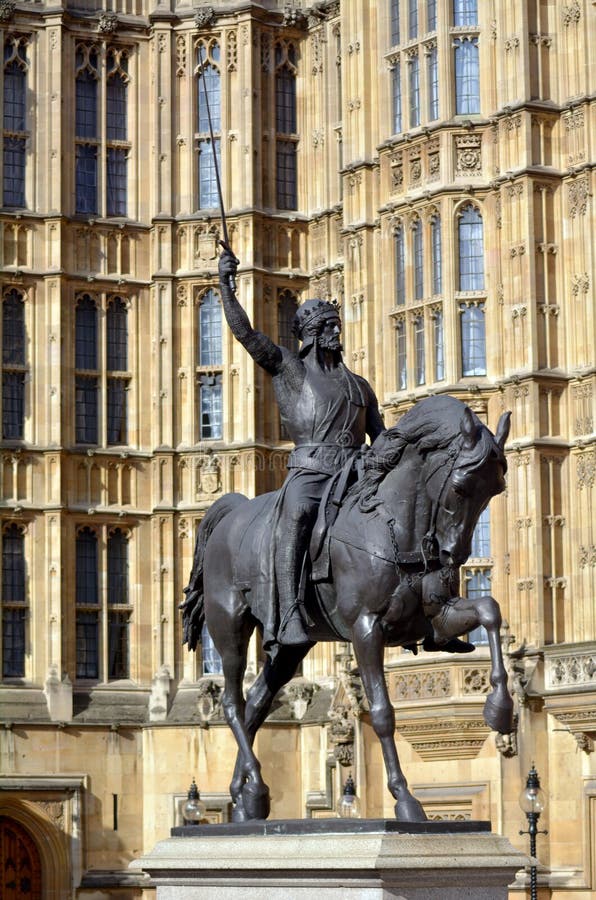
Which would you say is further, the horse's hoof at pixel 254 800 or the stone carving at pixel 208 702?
the stone carving at pixel 208 702

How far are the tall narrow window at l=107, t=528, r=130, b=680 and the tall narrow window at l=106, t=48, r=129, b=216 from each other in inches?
239

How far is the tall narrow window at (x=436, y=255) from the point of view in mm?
33875

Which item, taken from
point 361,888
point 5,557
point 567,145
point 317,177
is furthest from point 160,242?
point 361,888

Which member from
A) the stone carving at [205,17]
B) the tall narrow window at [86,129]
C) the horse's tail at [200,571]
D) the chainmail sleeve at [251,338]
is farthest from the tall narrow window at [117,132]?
the chainmail sleeve at [251,338]

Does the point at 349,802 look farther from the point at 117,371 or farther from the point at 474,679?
the point at 117,371

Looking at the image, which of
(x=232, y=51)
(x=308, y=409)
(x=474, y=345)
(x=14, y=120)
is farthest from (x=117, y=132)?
(x=308, y=409)

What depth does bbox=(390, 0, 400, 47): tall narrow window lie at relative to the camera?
35.6 metres

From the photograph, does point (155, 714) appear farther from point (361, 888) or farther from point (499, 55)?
point (361, 888)

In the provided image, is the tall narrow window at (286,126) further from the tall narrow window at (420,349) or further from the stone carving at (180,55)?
the tall narrow window at (420,349)

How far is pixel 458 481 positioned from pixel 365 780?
21.4m

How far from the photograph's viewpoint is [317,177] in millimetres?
39844

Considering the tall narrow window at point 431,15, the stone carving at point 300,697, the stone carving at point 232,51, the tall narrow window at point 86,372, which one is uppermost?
the stone carving at point 232,51

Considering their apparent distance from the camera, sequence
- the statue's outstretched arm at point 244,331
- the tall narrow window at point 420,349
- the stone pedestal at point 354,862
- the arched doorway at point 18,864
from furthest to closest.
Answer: the arched doorway at point 18,864 < the tall narrow window at point 420,349 < the statue's outstretched arm at point 244,331 < the stone pedestal at point 354,862

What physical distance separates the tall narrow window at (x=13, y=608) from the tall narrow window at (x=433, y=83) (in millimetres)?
10386
